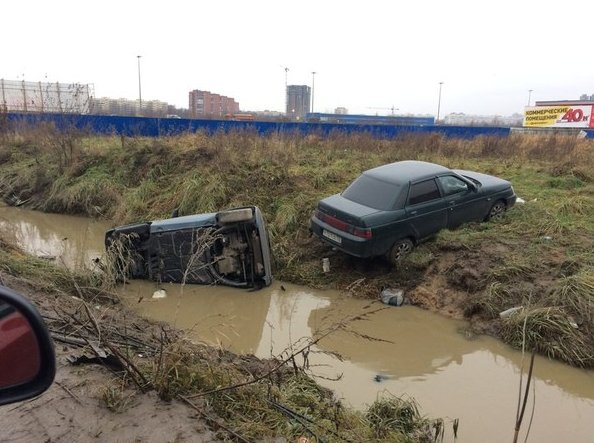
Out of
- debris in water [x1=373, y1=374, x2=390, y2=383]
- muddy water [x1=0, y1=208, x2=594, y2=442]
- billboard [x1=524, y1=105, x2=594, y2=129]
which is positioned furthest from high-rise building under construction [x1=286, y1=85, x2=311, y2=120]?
debris in water [x1=373, y1=374, x2=390, y2=383]

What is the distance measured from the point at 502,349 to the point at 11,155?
1767 cm

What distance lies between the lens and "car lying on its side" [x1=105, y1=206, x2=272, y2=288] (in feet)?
24.1

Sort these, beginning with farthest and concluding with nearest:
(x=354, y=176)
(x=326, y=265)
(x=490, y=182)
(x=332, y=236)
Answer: (x=354, y=176) → (x=490, y=182) → (x=326, y=265) → (x=332, y=236)

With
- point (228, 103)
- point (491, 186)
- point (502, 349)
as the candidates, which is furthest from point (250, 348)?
point (228, 103)

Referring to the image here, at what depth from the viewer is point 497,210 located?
9383 millimetres

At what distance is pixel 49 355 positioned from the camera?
151 cm

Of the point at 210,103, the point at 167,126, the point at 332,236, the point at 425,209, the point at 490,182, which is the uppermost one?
the point at 210,103

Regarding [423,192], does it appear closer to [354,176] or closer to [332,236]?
[332,236]

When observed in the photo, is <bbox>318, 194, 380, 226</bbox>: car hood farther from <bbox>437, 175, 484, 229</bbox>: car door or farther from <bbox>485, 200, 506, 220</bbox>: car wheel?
<bbox>485, 200, 506, 220</bbox>: car wheel

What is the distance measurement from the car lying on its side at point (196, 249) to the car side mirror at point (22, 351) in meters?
5.71

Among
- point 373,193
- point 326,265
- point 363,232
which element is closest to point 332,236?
point 363,232

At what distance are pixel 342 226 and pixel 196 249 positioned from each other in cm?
247

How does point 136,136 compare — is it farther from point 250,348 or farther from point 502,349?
point 502,349

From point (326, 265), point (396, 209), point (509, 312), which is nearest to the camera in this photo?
point (509, 312)
